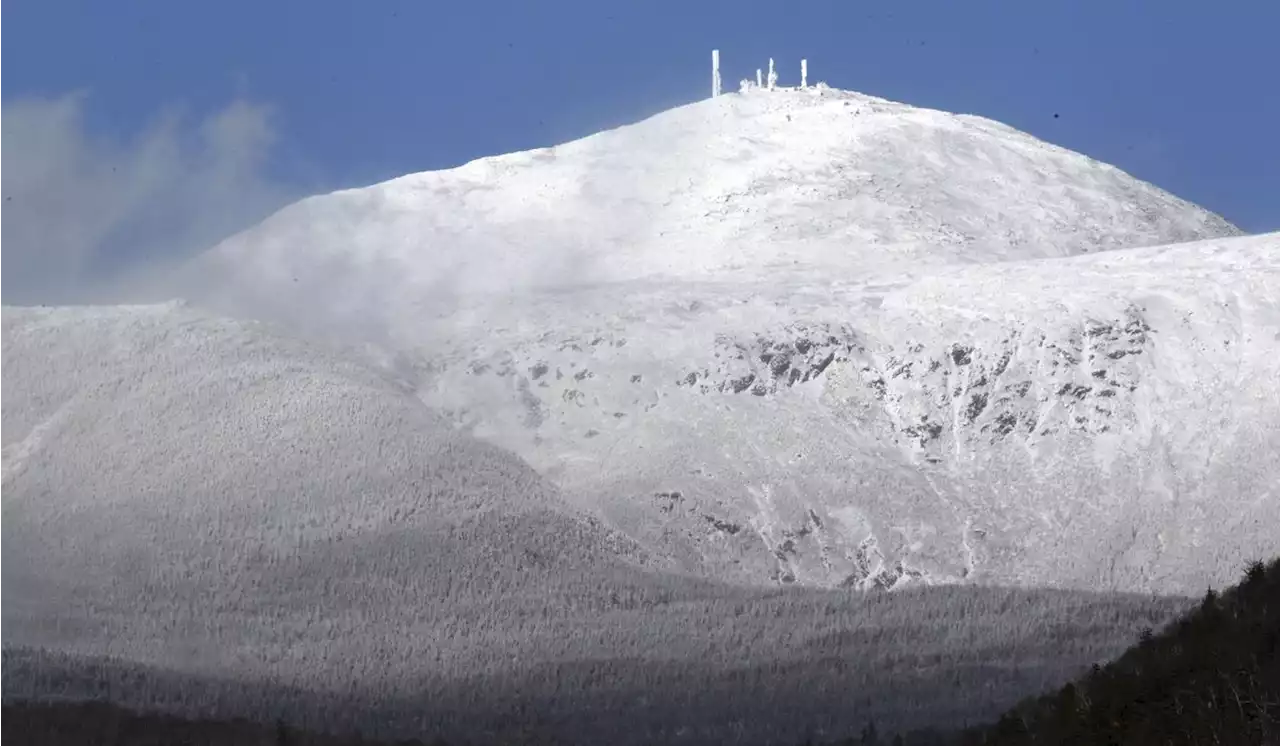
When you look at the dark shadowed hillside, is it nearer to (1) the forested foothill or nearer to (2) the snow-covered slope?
(1) the forested foothill

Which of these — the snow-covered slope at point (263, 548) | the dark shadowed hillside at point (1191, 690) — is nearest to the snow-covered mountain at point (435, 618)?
the snow-covered slope at point (263, 548)

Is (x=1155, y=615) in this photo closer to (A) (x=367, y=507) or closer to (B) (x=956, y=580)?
(B) (x=956, y=580)

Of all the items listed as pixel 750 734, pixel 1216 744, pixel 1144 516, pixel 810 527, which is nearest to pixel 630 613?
pixel 810 527

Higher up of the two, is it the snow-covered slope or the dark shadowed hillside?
the snow-covered slope

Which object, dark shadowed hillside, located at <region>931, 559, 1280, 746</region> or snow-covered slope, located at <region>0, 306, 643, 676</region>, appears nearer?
dark shadowed hillside, located at <region>931, 559, 1280, 746</region>

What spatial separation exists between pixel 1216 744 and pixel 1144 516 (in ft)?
575

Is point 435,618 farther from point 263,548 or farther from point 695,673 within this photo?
point 695,673

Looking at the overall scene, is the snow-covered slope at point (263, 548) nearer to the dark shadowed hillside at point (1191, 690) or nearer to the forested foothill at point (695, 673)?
the forested foothill at point (695, 673)

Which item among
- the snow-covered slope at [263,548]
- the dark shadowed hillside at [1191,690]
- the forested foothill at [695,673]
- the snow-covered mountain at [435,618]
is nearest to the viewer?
the dark shadowed hillside at [1191,690]

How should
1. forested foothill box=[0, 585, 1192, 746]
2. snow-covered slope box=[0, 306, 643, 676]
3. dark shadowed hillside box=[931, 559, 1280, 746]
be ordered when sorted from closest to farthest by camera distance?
dark shadowed hillside box=[931, 559, 1280, 746], forested foothill box=[0, 585, 1192, 746], snow-covered slope box=[0, 306, 643, 676]

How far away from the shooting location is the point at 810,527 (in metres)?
193

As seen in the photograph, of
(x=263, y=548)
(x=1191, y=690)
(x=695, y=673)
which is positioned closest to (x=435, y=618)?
(x=263, y=548)

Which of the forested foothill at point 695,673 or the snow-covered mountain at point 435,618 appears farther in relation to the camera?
the snow-covered mountain at point 435,618

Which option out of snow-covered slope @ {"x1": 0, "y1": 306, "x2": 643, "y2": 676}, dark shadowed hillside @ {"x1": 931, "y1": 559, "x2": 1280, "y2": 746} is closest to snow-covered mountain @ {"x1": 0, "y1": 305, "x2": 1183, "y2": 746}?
Answer: snow-covered slope @ {"x1": 0, "y1": 306, "x2": 643, "y2": 676}
